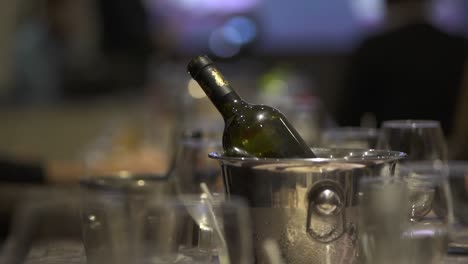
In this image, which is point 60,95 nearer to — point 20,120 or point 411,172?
point 20,120

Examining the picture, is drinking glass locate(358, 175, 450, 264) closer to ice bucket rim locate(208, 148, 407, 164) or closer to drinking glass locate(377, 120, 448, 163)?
ice bucket rim locate(208, 148, 407, 164)

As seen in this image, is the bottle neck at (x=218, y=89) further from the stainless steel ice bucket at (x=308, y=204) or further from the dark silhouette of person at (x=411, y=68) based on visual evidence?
the dark silhouette of person at (x=411, y=68)

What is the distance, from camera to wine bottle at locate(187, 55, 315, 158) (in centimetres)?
112

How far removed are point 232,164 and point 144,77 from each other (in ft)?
22.6

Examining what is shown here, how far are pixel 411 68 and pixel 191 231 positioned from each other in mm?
3592

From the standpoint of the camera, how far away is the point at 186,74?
4766 mm

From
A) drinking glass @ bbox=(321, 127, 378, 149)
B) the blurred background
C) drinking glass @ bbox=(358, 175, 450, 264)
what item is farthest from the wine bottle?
the blurred background

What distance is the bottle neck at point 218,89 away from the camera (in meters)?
1.13

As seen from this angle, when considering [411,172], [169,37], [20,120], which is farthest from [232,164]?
[169,37]

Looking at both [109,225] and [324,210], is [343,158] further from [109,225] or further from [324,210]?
[109,225]

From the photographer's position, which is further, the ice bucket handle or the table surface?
the table surface

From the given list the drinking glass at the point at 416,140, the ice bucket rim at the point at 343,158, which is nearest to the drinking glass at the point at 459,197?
the drinking glass at the point at 416,140

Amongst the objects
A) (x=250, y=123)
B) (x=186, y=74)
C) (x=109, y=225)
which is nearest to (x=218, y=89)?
(x=250, y=123)

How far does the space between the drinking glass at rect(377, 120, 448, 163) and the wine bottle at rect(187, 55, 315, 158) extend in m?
0.32
